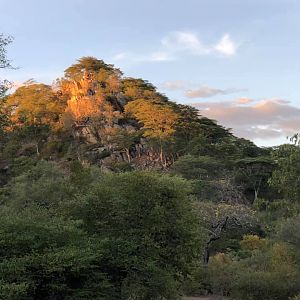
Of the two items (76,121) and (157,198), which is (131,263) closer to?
(157,198)

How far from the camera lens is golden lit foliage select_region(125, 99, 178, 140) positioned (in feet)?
181

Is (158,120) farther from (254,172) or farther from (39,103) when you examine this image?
(39,103)

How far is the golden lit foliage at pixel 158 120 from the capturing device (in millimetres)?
55219

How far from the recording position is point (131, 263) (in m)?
17.2

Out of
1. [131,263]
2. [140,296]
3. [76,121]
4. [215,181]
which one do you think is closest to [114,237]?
[131,263]

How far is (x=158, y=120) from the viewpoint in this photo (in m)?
55.8

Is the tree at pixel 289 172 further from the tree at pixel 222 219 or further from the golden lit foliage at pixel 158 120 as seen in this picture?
the golden lit foliage at pixel 158 120

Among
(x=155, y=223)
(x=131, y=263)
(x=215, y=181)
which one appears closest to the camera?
(x=131, y=263)

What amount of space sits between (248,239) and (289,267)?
11.4m

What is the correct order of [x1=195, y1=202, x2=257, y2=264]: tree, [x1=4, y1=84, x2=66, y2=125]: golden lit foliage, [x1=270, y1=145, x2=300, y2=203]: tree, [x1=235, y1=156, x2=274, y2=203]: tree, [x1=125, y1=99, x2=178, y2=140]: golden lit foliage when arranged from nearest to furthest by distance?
[x1=270, y1=145, x2=300, y2=203]: tree, [x1=195, y1=202, x2=257, y2=264]: tree, [x1=235, y1=156, x2=274, y2=203]: tree, [x1=125, y1=99, x2=178, y2=140]: golden lit foliage, [x1=4, y1=84, x2=66, y2=125]: golden lit foliage

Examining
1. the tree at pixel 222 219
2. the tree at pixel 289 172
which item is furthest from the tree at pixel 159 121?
the tree at pixel 289 172

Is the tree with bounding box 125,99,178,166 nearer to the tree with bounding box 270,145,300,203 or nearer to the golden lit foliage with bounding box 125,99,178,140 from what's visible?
the golden lit foliage with bounding box 125,99,178,140

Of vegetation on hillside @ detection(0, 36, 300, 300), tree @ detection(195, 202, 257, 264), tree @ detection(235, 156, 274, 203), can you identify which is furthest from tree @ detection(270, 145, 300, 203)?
tree @ detection(235, 156, 274, 203)

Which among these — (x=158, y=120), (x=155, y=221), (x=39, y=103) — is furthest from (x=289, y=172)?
(x=39, y=103)
